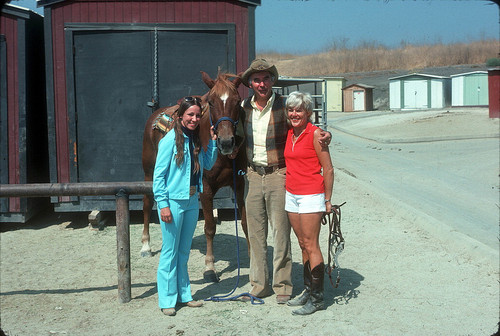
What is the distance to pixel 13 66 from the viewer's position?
24.6 ft

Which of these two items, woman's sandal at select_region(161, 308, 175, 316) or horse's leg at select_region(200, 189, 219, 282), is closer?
woman's sandal at select_region(161, 308, 175, 316)

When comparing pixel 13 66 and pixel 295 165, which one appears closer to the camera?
pixel 295 165

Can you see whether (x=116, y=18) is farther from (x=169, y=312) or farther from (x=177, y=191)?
(x=169, y=312)

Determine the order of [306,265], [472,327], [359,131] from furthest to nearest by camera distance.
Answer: [359,131]
[306,265]
[472,327]

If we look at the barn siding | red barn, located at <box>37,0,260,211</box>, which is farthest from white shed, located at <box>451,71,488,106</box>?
red barn, located at <box>37,0,260,211</box>

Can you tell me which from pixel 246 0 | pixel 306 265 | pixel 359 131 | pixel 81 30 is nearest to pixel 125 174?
pixel 81 30

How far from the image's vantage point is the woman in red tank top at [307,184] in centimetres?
397

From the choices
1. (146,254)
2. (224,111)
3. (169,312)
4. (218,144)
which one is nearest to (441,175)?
(146,254)

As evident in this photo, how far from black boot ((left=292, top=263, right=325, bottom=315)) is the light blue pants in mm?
1029

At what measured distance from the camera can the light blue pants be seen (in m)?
4.07

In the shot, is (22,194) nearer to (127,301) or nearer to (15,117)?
(127,301)

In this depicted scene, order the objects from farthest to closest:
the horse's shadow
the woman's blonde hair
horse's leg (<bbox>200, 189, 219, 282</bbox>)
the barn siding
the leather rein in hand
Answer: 1. the barn siding
2. the horse's shadow
3. horse's leg (<bbox>200, 189, 219, 282</bbox>)
4. the leather rein in hand
5. the woman's blonde hair

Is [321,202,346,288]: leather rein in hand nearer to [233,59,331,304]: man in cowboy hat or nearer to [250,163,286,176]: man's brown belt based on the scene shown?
→ [233,59,331,304]: man in cowboy hat

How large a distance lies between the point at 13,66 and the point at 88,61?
1104 millimetres
